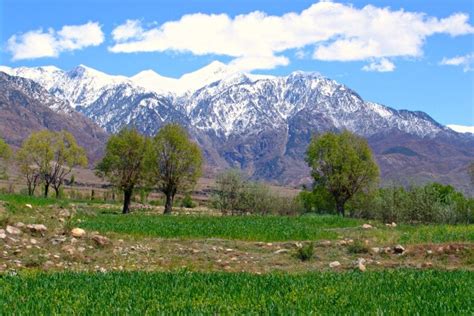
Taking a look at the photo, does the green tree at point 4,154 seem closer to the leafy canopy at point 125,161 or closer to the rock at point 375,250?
the leafy canopy at point 125,161

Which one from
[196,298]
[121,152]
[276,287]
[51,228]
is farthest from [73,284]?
[121,152]

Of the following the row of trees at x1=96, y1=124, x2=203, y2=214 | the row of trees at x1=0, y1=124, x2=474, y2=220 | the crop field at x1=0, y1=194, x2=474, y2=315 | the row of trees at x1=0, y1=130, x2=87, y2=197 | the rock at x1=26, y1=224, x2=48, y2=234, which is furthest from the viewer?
the row of trees at x1=0, y1=130, x2=87, y2=197

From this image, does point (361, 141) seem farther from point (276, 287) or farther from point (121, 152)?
point (276, 287)

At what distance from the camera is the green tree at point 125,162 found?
2430 inches

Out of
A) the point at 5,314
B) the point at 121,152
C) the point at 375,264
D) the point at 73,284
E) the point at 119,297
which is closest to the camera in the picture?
the point at 5,314

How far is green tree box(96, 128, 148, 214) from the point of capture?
202 feet

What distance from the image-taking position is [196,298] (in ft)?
33.1

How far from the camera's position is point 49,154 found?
86.4 m

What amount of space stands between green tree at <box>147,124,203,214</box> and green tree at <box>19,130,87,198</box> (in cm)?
2985

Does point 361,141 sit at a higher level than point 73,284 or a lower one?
higher

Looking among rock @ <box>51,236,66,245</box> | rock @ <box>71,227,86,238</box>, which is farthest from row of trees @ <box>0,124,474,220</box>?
rock @ <box>51,236,66,245</box>

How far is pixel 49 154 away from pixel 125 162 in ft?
97.5

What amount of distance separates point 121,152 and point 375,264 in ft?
153

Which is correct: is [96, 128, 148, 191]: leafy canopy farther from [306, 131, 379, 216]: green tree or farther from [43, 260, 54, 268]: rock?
[43, 260, 54, 268]: rock
